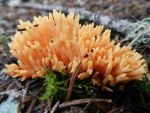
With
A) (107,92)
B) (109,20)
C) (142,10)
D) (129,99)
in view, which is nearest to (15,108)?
(107,92)

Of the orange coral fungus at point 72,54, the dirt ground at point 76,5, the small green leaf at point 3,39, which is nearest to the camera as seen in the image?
the orange coral fungus at point 72,54

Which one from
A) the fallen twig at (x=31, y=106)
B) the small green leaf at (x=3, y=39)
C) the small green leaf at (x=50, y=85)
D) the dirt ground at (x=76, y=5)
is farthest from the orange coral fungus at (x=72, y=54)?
the small green leaf at (x=3, y=39)

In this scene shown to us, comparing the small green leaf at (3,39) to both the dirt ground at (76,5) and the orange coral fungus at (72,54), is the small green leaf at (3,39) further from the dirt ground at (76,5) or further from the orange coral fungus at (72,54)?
the orange coral fungus at (72,54)

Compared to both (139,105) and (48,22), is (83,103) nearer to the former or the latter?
(139,105)

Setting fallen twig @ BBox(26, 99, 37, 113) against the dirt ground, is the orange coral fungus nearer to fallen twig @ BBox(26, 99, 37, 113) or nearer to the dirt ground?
fallen twig @ BBox(26, 99, 37, 113)

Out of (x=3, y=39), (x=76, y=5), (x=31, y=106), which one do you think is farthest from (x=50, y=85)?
(x=76, y=5)

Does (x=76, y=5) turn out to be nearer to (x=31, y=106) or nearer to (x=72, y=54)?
(x=72, y=54)

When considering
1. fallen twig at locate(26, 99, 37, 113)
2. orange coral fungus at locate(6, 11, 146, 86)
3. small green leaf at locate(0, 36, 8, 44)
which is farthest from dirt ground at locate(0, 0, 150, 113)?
fallen twig at locate(26, 99, 37, 113)

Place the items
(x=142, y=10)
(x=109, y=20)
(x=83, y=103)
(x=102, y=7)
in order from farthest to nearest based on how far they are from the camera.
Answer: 1. (x=102, y=7)
2. (x=142, y=10)
3. (x=109, y=20)
4. (x=83, y=103)
